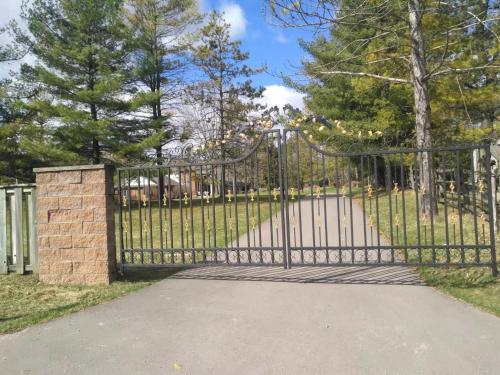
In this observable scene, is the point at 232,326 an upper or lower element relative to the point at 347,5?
lower

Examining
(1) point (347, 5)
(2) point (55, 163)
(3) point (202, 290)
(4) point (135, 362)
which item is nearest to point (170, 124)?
(2) point (55, 163)

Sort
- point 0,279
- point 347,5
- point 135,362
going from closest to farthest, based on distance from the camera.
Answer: point 135,362, point 0,279, point 347,5

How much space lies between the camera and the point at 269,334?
4277 mm

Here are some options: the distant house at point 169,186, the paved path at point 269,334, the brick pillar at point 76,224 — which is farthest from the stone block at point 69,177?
the paved path at point 269,334

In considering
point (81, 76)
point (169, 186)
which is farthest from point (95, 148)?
point (169, 186)

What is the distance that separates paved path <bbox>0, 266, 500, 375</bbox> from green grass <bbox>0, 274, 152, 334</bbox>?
247 millimetres

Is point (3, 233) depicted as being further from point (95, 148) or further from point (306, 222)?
point (95, 148)

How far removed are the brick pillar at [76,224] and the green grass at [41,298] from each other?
9.8 inches

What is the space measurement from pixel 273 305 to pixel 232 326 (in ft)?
2.65

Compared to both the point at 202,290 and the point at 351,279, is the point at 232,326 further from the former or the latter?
the point at 351,279

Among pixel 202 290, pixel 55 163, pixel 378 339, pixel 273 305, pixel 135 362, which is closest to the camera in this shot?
pixel 135 362

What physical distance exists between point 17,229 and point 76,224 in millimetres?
1493

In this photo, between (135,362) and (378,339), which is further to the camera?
(378,339)

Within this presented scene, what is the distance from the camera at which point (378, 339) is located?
4.08 metres
